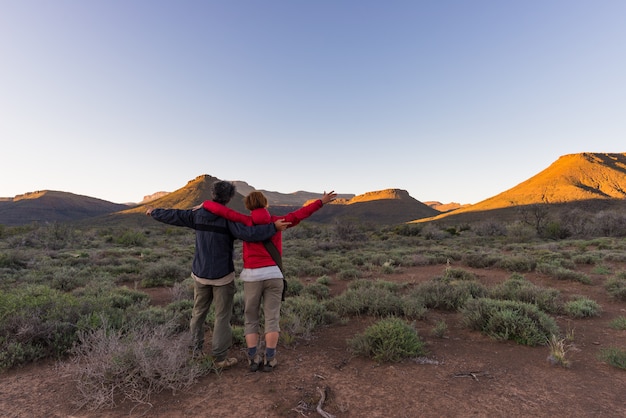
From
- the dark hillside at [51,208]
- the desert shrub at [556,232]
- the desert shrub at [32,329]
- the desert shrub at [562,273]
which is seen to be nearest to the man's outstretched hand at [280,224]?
the desert shrub at [32,329]


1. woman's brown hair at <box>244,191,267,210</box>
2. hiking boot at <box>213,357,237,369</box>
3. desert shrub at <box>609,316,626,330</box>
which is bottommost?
desert shrub at <box>609,316,626,330</box>

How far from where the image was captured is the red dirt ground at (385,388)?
2.97 meters

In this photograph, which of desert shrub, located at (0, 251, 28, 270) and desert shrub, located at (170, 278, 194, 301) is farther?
desert shrub, located at (0, 251, 28, 270)

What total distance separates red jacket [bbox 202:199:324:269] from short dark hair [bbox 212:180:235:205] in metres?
0.09

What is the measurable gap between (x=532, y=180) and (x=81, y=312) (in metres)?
83.6

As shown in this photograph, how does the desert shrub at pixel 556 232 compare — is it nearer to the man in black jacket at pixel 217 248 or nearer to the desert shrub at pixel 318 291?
the desert shrub at pixel 318 291

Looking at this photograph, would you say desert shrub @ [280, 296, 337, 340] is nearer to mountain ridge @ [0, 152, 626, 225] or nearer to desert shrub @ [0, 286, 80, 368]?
desert shrub @ [0, 286, 80, 368]

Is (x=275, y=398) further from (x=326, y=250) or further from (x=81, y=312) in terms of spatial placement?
(x=326, y=250)

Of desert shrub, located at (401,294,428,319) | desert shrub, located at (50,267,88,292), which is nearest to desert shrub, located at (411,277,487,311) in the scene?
desert shrub, located at (401,294,428,319)

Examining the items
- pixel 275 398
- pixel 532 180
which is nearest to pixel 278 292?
pixel 275 398

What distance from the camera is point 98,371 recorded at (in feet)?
10.7

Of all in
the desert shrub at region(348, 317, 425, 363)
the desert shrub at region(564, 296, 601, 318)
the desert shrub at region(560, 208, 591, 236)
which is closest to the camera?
the desert shrub at region(348, 317, 425, 363)

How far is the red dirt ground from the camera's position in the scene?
297 centimetres

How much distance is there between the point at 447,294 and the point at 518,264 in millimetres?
5812
